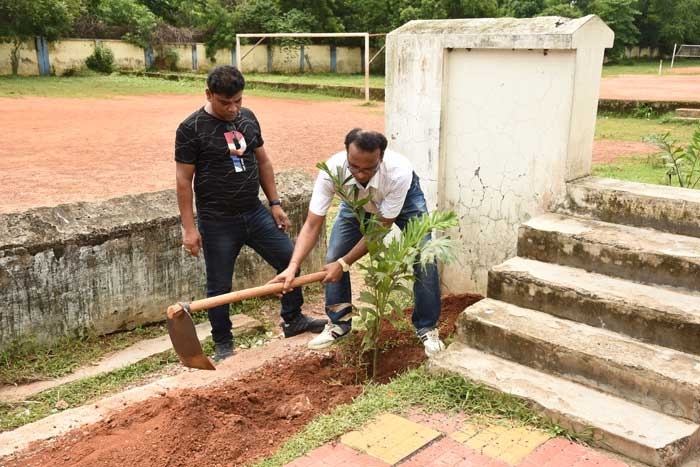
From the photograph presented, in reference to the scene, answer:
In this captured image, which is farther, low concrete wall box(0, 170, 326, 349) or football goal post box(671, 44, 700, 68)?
football goal post box(671, 44, 700, 68)

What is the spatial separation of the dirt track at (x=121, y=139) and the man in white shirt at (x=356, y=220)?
5.04 metres

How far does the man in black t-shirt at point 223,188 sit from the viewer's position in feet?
12.2

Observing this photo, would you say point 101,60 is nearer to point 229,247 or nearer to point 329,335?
point 229,247

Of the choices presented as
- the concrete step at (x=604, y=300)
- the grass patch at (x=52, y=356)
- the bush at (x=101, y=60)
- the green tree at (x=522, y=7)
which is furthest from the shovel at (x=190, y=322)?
the green tree at (x=522, y=7)

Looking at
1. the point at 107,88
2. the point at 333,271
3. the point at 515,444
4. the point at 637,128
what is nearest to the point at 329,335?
the point at 333,271

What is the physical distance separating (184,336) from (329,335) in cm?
96

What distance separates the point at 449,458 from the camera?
2.62m

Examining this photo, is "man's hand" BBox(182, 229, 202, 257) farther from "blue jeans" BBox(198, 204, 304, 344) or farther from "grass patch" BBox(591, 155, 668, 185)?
"grass patch" BBox(591, 155, 668, 185)

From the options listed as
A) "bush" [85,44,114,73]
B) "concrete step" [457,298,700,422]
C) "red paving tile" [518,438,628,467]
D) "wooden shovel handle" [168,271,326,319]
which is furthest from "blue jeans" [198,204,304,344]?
"bush" [85,44,114,73]

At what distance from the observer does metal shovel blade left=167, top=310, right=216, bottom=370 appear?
10.6 feet

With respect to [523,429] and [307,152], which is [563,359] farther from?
[307,152]

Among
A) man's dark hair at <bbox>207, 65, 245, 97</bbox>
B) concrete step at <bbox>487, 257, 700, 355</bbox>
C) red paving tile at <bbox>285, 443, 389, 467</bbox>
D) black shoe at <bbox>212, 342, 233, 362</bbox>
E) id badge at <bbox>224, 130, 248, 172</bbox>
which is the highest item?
man's dark hair at <bbox>207, 65, 245, 97</bbox>

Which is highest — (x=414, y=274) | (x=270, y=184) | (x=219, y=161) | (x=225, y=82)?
(x=225, y=82)

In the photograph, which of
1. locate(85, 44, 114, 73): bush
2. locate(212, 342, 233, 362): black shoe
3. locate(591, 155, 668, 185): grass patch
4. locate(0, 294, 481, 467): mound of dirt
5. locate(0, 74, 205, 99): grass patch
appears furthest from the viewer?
locate(85, 44, 114, 73): bush
